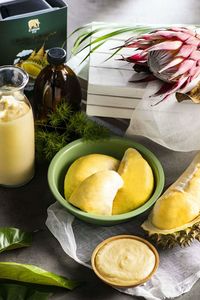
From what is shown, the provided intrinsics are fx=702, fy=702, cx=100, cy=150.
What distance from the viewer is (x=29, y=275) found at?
862 mm

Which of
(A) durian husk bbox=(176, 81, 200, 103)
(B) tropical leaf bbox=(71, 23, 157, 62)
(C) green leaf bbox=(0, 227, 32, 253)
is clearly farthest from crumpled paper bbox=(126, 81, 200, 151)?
(C) green leaf bbox=(0, 227, 32, 253)

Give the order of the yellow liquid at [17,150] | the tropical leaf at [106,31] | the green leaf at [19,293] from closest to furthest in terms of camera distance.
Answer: the green leaf at [19,293], the yellow liquid at [17,150], the tropical leaf at [106,31]

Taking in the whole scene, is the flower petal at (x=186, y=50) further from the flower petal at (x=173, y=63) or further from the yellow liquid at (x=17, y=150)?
the yellow liquid at (x=17, y=150)

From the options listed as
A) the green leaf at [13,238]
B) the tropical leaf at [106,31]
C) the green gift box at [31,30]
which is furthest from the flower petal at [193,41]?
the green leaf at [13,238]

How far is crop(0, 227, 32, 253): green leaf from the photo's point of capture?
916 mm

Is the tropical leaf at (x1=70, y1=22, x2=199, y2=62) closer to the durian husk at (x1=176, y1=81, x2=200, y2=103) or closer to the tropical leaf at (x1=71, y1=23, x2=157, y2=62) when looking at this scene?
the tropical leaf at (x1=71, y1=23, x2=157, y2=62)

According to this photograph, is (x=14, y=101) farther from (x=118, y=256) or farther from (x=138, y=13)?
(x=138, y=13)

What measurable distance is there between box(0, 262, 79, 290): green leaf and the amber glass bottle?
0.28 m

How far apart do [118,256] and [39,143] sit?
9.7 inches

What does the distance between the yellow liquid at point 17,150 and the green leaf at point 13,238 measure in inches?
3.9

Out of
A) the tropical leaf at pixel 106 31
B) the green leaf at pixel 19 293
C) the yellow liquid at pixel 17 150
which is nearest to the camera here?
the green leaf at pixel 19 293

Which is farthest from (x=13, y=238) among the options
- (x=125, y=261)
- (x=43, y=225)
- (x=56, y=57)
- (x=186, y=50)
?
(x=186, y=50)

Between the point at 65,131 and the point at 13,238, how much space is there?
0.20m

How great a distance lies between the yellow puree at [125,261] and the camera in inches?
33.8
